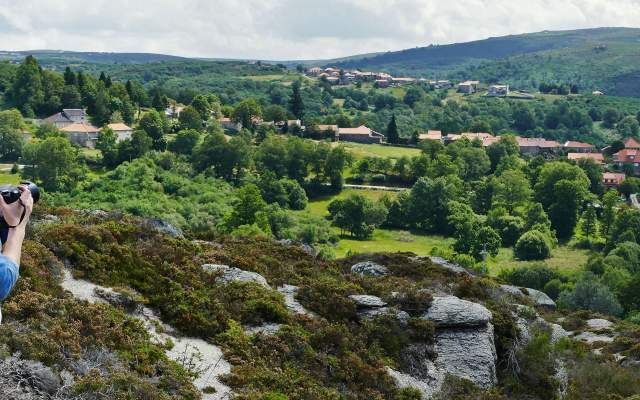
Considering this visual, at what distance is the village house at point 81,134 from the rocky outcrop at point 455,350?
72.0 m

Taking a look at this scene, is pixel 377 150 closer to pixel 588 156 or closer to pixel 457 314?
pixel 588 156

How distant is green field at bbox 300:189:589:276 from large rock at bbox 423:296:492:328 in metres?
39.7

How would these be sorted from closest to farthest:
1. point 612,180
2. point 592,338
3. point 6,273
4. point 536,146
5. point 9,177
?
point 6,273, point 592,338, point 9,177, point 612,180, point 536,146

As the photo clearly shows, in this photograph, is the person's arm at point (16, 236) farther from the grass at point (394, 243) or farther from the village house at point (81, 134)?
the village house at point (81, 134)

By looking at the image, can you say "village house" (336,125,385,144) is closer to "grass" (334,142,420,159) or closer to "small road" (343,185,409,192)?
"grass" (334,142,420,159)

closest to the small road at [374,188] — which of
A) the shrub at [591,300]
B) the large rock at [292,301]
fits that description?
the shrub at [591,300]

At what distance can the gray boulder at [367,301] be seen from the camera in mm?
18594

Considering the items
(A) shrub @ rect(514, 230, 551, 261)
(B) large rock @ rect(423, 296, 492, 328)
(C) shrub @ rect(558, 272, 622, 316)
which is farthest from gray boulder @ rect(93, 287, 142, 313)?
(A) shrub @ rect(514, 230, 551, 261)

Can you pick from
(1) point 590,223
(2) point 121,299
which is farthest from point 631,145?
(2) point 121,299

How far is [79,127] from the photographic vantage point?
86.9 meters

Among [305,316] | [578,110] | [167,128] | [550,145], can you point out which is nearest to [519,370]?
[305,316]

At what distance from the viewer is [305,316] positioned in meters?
17.1

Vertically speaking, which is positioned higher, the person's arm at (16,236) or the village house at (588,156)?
the person's arm at (16,236)

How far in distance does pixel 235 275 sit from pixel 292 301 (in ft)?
5.37
